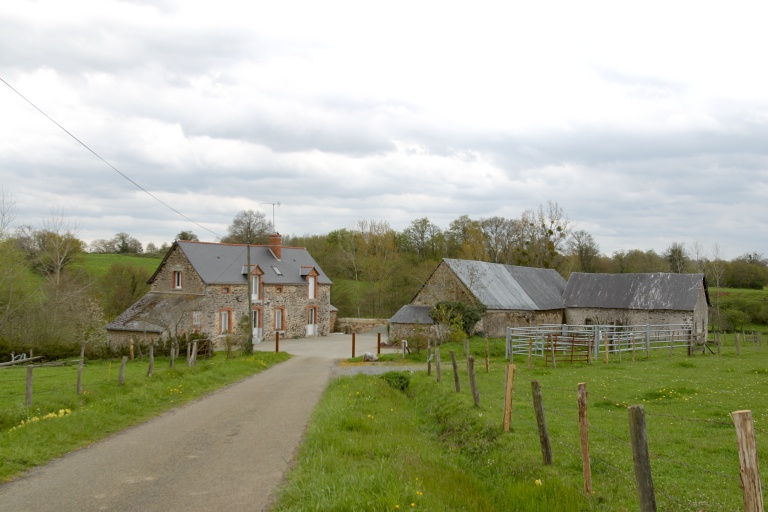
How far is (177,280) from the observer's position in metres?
40.6

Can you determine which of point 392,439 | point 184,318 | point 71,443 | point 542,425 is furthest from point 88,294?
point 542,425

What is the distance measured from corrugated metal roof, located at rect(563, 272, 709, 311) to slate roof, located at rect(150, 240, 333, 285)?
20.0 metres

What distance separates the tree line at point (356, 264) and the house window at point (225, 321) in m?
7.34

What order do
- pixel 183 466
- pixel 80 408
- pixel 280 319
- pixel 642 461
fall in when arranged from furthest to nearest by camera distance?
pixel 280 319, pixel 80 408, pixel 183 466, pixel 642 461

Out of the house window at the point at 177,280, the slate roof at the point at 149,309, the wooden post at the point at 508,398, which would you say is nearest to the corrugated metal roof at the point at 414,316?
the slate roof at the point at 149,309

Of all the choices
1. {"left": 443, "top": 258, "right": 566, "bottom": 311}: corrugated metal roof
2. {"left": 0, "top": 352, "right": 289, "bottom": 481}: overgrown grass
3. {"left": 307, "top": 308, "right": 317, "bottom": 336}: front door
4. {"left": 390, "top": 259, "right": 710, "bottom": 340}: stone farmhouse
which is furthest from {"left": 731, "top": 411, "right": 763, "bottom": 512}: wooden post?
{"left": 307, "top": 308, "right": 317, "bottom": 336}: front door

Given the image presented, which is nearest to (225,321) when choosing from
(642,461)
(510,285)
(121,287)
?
(121,287)

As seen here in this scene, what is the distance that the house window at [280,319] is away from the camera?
44.3 metres

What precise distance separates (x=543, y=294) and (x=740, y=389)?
28.9m

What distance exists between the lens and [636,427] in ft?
19.1

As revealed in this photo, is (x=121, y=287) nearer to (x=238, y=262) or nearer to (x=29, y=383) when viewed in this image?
(x=238, y=262)

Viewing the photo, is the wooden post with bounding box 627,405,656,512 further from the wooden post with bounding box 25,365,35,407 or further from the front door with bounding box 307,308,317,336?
the front door with bounding box 307,308,317,336

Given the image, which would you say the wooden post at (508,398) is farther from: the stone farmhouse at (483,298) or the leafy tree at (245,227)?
the leafy tree at (245,227)

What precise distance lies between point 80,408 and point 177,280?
28565mm
